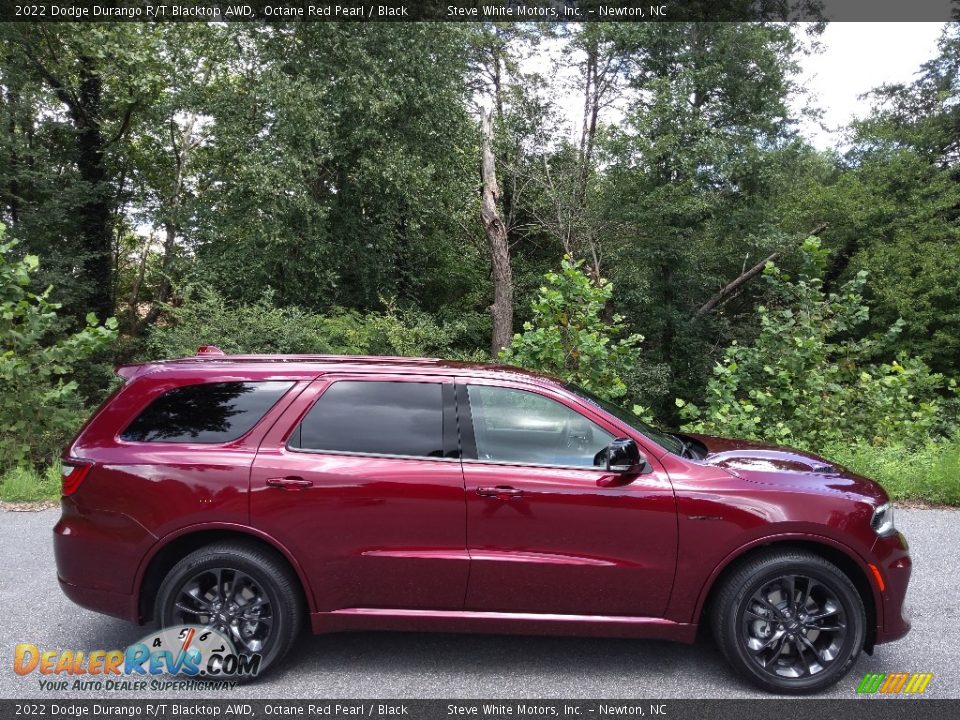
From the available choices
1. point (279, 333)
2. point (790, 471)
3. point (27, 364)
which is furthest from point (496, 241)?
point (790, 471)

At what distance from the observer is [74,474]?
12.3 feet

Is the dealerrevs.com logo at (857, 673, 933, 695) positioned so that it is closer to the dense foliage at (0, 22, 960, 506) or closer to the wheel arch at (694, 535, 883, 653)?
the wheel arch at (694, 535, 883, 653)

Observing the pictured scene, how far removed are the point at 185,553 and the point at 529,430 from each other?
1.95 metres

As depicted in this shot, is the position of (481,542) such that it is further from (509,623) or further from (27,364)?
(27,364)

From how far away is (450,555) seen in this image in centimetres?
356

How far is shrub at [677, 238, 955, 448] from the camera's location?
8.71 m

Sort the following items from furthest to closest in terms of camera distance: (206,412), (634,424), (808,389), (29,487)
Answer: (808,389)
(29,487)
(634,424)
(206,412)

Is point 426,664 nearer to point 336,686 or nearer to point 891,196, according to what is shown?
point 336,686

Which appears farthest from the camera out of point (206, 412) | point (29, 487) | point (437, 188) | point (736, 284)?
point (736, 284)

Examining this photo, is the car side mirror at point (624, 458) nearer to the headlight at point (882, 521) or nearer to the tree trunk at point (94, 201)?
the headlight at point (882, 521)

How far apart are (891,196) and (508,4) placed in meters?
12.9

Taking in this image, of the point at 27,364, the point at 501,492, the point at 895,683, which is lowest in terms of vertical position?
the point at 895,683

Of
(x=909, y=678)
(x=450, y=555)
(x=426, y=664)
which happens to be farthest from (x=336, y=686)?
(x=909, y=678)

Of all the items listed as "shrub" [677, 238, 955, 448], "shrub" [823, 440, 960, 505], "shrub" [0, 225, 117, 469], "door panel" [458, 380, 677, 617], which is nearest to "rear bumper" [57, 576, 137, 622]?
"door panel" [458, 380, 677, 617]
